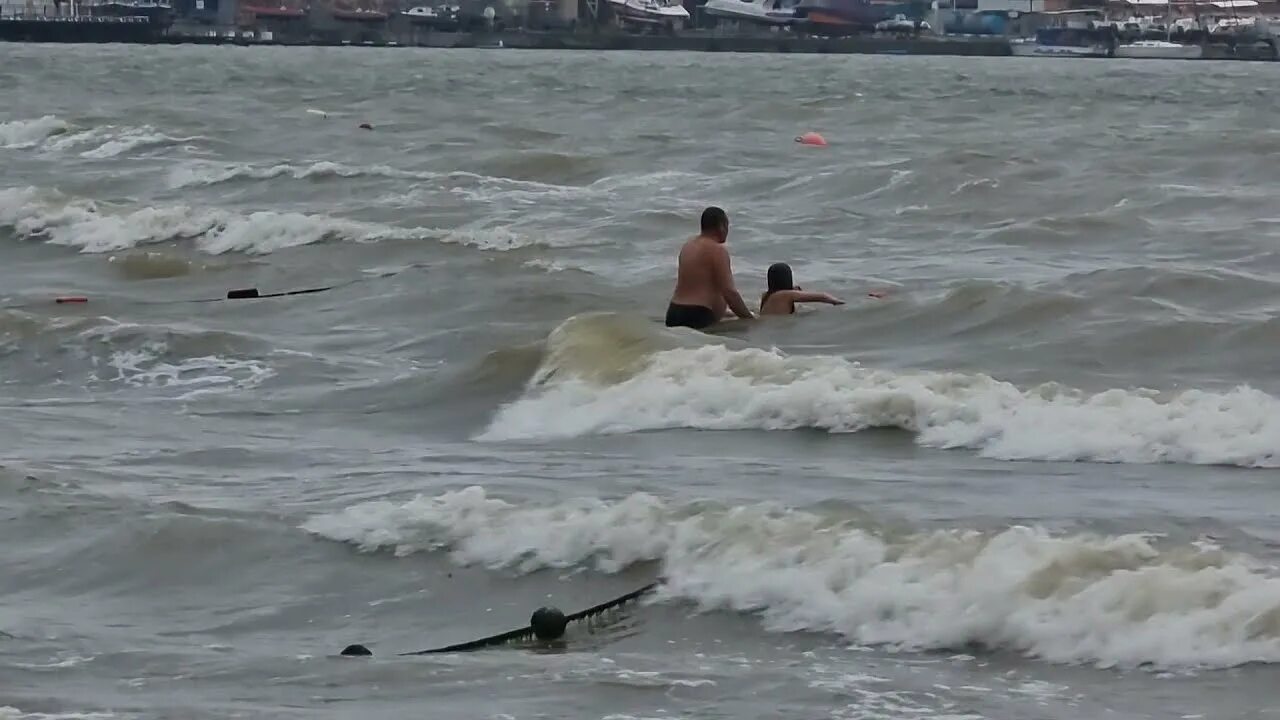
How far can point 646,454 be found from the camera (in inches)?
496

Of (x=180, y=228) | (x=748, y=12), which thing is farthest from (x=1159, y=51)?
(x=180, y=228)

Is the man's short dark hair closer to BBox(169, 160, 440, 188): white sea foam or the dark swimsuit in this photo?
the dark swimsuit

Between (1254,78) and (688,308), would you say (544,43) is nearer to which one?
(1254,78)

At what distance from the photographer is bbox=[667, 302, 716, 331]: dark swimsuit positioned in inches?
660

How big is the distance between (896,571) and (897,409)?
429cm

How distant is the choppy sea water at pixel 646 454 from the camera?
830cm

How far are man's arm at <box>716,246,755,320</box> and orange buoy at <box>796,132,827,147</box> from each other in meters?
24.5

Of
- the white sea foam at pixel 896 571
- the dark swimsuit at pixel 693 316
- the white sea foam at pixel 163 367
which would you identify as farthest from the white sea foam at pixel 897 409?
the white sea foam at pixel 896 571

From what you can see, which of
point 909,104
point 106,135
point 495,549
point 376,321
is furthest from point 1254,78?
point 495,549

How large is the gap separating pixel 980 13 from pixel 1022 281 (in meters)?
150

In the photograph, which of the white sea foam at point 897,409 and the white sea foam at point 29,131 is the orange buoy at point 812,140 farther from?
the white sea foam at point 897,409

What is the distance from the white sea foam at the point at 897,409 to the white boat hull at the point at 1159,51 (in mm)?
124899

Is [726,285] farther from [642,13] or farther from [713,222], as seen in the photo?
[642,13]

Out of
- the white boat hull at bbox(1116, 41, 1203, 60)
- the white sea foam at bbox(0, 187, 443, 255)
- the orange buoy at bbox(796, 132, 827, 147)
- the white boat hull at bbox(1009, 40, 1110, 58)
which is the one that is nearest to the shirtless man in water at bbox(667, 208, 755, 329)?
the white sea foam at bbox(0, 187, 443, 255)
